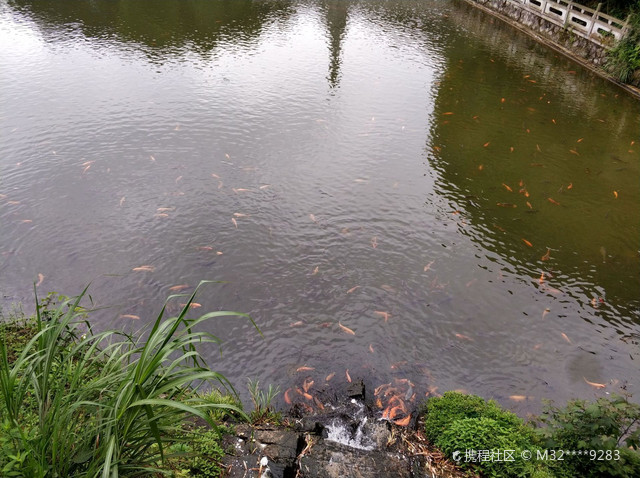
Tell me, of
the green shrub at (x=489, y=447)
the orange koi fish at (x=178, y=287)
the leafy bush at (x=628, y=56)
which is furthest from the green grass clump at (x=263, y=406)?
the leafy bush at (x=628, y=56)

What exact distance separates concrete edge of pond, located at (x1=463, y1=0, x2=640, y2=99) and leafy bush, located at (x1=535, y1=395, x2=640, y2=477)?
1146 cm

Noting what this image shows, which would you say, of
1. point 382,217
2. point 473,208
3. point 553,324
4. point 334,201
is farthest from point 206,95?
point 553,324

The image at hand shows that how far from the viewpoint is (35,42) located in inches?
539

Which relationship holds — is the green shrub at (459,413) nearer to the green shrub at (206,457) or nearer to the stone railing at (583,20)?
the green shrub at (206,457)

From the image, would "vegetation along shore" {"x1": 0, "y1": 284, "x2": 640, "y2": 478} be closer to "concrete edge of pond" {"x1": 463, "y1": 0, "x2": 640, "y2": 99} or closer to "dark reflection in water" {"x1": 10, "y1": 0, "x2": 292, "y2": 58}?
"concrete edge of pond" {"x1": 463, "y1": 0, "x2": 640, "y2": 99}

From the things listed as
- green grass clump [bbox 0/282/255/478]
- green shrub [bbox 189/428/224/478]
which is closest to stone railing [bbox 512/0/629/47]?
green shrub [bbox 189/428/224/478]

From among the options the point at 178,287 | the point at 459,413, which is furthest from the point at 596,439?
the point at 178,287

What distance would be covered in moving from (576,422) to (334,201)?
498 centimetres

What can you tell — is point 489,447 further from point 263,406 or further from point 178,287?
point 178,287

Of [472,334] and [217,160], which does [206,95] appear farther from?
[472,334]

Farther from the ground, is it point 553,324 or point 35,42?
point 35,42

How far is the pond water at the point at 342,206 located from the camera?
523cm

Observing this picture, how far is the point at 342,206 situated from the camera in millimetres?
7473

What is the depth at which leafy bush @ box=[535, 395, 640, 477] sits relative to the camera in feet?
10.5
